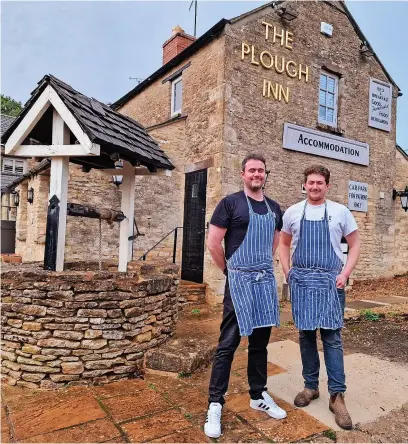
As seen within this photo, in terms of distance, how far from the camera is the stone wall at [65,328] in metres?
3.58

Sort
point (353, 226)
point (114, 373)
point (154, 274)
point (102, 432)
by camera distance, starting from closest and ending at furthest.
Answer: point (102, 432) < point (353, 226) < point (114, 373) < point (154, 274)

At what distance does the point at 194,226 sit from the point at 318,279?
20.2ft

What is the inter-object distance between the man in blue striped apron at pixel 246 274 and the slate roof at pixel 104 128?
1.75 metres

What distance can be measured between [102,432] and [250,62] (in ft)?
26.7

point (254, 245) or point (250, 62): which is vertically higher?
point (250, 62)

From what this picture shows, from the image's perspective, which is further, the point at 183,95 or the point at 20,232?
the point at 20,232

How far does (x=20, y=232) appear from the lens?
39.6 ft

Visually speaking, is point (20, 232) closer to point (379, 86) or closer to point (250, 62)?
point (250, 62)

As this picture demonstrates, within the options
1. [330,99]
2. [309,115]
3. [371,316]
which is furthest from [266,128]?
[371,316]

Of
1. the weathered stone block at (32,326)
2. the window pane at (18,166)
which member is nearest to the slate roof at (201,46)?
the weathered stone block at (32,326)

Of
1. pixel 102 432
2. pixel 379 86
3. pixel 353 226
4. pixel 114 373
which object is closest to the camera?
pixel 102 432

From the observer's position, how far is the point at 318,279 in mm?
2955

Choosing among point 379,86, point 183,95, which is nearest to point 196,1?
point 183,95

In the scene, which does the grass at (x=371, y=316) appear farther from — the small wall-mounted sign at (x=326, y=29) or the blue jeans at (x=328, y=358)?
the small wall-mounted sign at (x=326, y=29)
